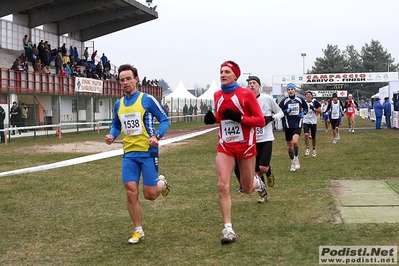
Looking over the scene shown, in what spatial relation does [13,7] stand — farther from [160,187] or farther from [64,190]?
[160,187]

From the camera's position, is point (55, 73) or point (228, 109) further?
point (55, 73)

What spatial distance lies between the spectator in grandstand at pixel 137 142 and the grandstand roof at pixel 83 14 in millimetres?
35961

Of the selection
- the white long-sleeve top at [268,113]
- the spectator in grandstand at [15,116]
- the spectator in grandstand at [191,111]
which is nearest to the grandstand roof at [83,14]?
the spectator in grandstand at [191,111]

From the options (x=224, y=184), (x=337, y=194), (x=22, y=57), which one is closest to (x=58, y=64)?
(x=22, y=57)

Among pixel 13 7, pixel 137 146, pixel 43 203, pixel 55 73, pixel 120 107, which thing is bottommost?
pixel 43 203

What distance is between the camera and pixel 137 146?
22.6 feet

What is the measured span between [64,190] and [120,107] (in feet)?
15.6

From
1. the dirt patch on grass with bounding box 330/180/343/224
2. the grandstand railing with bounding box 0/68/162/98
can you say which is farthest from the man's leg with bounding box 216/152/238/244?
the grandstand railing with bounding box 0/68/162/98

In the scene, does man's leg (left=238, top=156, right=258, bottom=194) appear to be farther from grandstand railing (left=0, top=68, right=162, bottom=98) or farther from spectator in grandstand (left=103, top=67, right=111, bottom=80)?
spectator in grandstand (left=103, top=67, right=111, bottom=80)

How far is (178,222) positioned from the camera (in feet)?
26.0

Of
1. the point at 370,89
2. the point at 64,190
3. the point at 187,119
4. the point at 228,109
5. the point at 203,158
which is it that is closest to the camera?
the point at 228,109

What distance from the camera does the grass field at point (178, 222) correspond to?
622cm

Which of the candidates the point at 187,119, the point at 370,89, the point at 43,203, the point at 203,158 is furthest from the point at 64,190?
the point at 370,89

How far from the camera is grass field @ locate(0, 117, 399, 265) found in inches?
245
